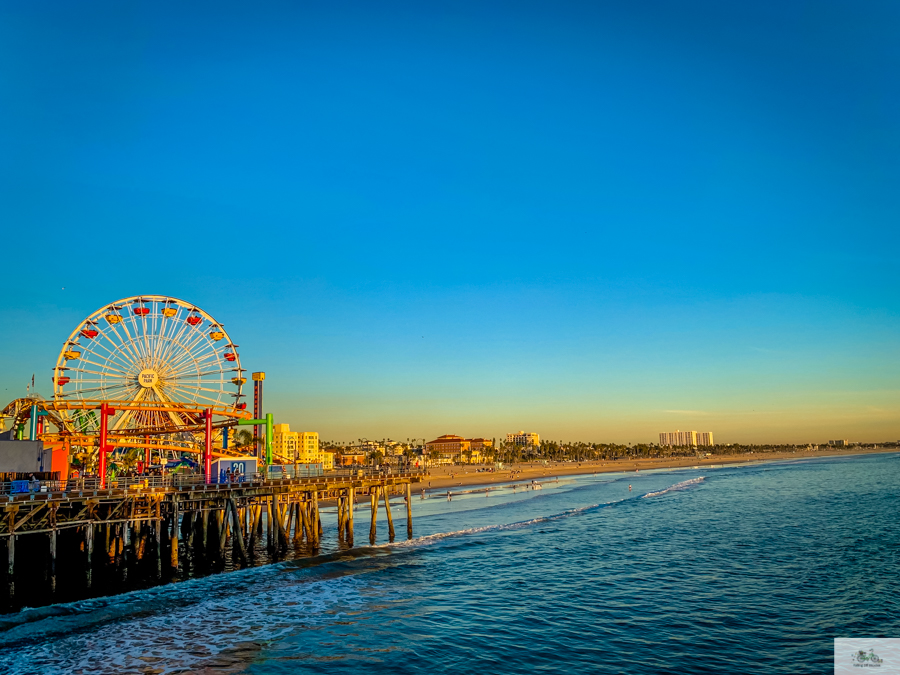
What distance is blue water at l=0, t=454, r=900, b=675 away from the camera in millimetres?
18422

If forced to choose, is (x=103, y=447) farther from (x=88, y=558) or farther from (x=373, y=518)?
(x=373, y=518)

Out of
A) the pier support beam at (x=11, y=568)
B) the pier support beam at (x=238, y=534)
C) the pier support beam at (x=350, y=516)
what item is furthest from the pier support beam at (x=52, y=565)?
the pier support beam at (x=350, y=516)

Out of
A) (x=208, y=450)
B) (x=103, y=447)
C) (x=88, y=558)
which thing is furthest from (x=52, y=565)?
(x=208, y=450)

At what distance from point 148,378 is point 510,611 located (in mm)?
36382

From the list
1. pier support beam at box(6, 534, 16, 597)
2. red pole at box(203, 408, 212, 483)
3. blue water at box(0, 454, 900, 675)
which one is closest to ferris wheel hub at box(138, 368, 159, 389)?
red pole at box(203, 408, 212, 483)

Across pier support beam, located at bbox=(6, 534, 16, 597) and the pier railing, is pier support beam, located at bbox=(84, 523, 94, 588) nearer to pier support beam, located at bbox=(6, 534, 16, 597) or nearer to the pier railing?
the pier railing

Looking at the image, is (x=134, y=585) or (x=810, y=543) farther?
(x=810, y=543)

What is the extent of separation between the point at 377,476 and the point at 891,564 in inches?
1169

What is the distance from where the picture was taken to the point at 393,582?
29.2 metres

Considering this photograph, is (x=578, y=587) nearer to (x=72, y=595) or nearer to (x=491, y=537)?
(x=491, y=537)

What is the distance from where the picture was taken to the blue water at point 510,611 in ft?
60.4

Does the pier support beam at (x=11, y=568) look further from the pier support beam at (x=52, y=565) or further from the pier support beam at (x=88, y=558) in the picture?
the pier support beam at (x=88, y=558)

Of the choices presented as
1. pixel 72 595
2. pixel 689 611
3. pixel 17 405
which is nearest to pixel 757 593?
pixel 689 611

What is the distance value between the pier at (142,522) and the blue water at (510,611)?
2992mm
